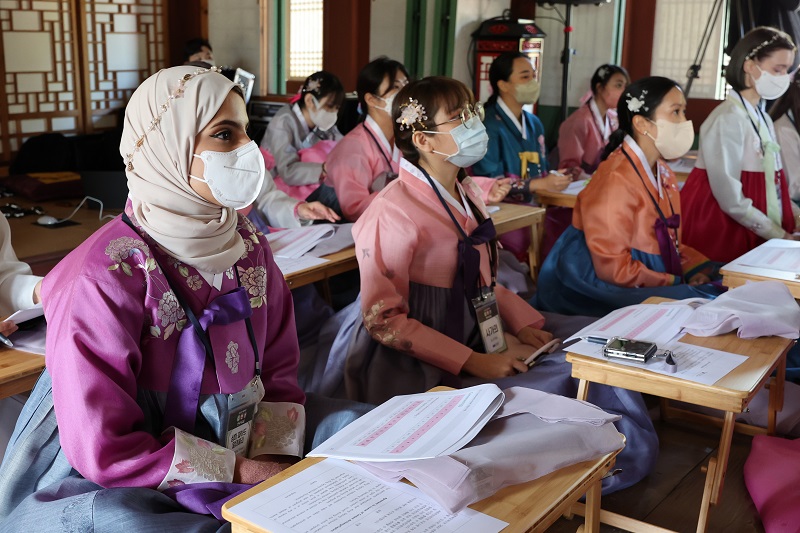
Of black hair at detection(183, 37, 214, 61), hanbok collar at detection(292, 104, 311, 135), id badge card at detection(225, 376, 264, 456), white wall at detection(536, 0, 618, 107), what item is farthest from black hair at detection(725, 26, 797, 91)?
black hair at detection(183, 37, 214, 61)

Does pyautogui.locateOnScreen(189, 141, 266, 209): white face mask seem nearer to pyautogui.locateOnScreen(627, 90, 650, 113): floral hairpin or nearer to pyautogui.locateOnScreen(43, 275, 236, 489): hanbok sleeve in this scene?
pyautogui.locateOnScreen(43, 275, 236, 489): hanbok sleeve

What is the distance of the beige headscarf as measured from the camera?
1.55 metres

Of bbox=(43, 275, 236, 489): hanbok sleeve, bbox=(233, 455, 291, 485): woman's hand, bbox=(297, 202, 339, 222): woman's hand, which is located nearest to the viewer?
bbox=(43, 275, 236, 489): hanbok sleeve

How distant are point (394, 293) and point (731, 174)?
2077 mm

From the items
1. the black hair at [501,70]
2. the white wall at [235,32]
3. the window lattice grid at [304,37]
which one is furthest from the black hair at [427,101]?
the white wall at [235,32]

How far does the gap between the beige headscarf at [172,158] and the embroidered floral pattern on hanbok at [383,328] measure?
767 mm

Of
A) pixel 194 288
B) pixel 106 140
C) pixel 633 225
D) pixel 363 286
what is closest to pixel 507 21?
pixel 106 140

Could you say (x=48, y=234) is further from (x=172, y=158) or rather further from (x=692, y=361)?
(x=692, y=361)

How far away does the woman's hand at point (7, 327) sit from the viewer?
1.83 meters

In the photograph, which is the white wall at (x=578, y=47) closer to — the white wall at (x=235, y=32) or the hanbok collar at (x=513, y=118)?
the white wall at (x=235, y=32)

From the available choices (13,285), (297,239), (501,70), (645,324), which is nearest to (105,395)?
(13,285)

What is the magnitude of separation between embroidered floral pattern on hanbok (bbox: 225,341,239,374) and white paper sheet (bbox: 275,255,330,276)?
95cm

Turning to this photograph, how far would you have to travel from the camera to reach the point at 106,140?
714cm

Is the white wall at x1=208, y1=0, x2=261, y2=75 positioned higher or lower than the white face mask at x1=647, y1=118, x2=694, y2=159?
higher
